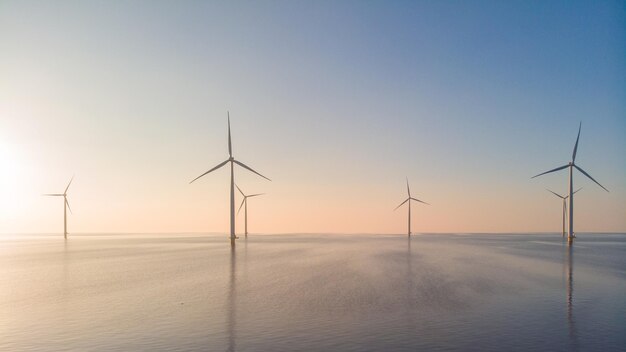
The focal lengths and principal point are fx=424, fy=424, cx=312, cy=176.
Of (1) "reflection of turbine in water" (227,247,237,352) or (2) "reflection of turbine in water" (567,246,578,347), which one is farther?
(2) "reflection of turbine in water" (567,246,578,347)

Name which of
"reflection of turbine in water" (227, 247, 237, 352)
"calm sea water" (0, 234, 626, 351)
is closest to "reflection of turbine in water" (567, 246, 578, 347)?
"calm sea water" (0, 234, 626, 351)

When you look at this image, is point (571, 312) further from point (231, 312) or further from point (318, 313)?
point (231, 312)

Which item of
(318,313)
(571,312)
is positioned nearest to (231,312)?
(318,313)

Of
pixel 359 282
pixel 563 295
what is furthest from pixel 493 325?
pixel 359 282

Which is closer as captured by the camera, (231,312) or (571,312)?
(571,312)

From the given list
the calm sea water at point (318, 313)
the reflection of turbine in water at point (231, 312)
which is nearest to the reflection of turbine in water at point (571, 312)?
the calm sea water at point (318, 313)

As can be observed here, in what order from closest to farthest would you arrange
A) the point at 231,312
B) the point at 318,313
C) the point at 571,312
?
the point at 318,313, the point at 571,312, the point at 231,312

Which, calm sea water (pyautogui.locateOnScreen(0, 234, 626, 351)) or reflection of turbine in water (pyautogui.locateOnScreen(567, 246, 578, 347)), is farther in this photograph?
reflection of turbine in water (pyautogui.locateOnScreen(567, 246, 578, 347))

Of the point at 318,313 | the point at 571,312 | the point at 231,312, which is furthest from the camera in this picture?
the point at 231,312

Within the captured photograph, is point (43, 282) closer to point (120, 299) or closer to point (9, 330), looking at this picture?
point (120, 299)

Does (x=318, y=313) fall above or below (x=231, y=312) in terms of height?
above

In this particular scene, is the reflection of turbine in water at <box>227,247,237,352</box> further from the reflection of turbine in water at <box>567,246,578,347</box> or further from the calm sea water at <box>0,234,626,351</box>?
the reflection of turbine in water at <box>567,246,578,347</box>
